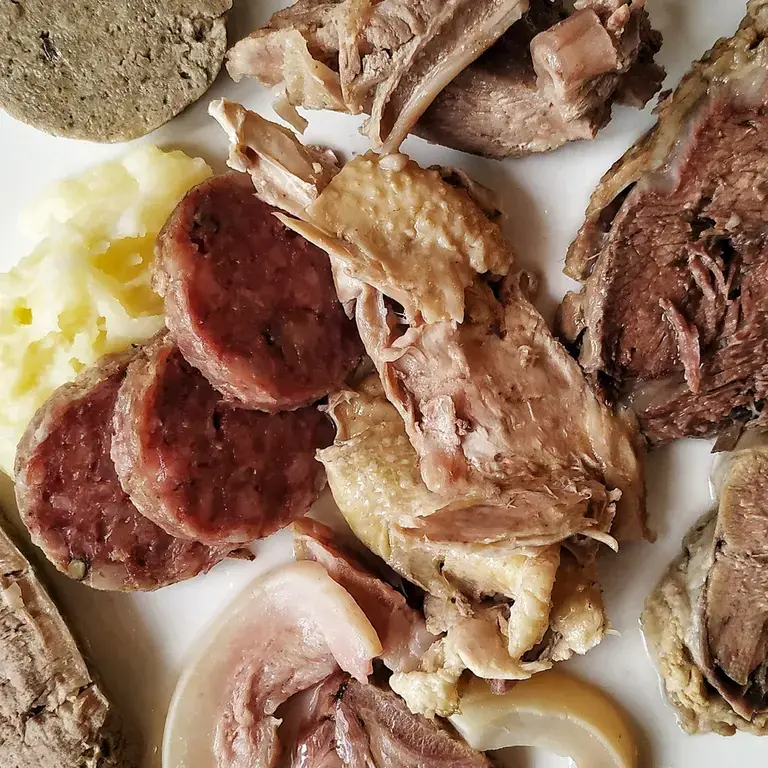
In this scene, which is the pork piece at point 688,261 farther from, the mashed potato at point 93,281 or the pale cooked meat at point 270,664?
the mashed potato at point 93,281

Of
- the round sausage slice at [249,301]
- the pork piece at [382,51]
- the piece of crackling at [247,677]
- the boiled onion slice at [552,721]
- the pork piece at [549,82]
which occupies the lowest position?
the boiled onion slice at [552,721]

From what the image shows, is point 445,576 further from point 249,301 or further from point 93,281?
point 93,281

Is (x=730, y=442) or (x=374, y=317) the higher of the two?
(x=374, y=317)

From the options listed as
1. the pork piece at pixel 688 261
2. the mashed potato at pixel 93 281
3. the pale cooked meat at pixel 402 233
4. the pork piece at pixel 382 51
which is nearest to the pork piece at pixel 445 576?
the pale cooked meat at pixel 402 233

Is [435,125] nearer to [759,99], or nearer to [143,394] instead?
[759,99]

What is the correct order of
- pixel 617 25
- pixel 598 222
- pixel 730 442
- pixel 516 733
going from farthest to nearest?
pixel 516 733 → pixel 730 442 → pixel 598 222 → pixel 617 25

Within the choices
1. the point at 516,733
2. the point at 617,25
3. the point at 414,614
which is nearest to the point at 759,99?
the point at 617,25
